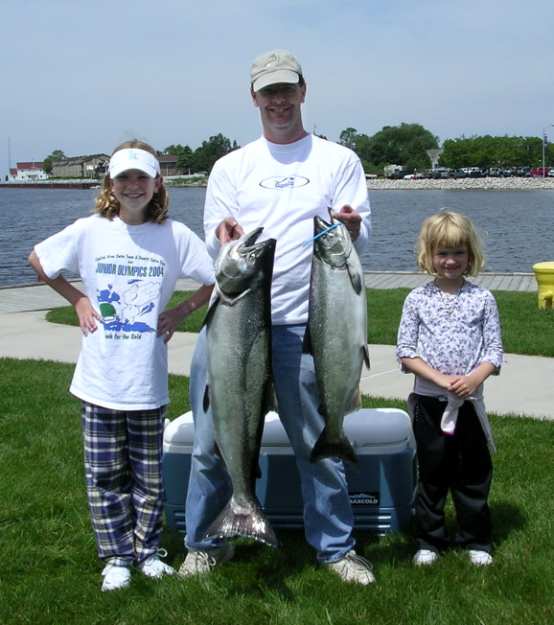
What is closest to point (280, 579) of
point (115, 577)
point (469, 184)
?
point (115, 577)

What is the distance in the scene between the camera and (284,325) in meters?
3.91

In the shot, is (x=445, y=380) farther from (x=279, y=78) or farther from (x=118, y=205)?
(x=118, y=205)

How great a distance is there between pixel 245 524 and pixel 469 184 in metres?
145

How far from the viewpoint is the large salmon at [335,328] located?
3.56m

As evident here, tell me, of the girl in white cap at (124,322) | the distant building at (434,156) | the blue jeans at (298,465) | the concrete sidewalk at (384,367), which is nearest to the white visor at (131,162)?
the girl in white cap at (124,322)

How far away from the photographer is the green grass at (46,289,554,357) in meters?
9.20

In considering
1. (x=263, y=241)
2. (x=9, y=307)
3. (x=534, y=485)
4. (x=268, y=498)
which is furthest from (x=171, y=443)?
(x=9, y=307)

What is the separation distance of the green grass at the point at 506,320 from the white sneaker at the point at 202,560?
17.6 ft

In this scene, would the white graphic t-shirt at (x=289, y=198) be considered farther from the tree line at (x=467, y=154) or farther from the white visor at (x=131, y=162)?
the tree line at (x=467, y=154)

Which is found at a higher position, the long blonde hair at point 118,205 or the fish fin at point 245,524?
the long blonde hair at point 118,205

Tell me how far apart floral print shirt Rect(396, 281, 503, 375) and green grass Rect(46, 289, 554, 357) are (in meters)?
4.88

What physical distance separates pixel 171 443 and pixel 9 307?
10.1 meters

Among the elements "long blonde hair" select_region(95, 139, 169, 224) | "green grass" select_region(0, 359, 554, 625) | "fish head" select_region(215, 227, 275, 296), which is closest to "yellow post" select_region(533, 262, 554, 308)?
"green grass" select_region(0, 359, 554, 625)

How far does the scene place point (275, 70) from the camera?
3.76 metres
